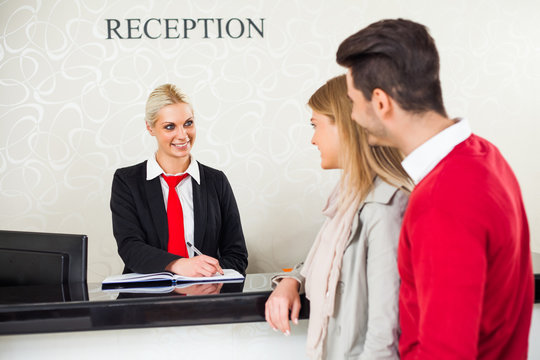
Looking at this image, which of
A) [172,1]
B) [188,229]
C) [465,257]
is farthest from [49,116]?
[465,257]

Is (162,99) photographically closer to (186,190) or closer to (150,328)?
(186,190)

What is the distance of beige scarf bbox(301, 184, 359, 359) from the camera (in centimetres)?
150

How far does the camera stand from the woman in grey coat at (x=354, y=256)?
140cm

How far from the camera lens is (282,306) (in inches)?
63.0

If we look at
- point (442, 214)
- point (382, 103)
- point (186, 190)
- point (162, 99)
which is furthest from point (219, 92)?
point (442, 214)

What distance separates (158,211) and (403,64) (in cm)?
186

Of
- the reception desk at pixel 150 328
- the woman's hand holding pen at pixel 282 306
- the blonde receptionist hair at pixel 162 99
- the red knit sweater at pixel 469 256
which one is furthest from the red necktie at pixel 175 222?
the red knit sweater at pixel 469 256

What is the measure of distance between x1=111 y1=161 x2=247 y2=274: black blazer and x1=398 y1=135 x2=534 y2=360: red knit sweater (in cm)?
169

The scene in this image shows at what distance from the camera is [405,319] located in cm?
124

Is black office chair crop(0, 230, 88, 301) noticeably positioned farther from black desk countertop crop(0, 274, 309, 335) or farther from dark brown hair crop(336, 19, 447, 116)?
dark brown hair crop(336, 19, 447, 116)

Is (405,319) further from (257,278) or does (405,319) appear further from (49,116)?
(49,116)

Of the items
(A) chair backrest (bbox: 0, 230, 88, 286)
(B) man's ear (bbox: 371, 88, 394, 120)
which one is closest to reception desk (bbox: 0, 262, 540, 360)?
(A) chair backrest (bbox: 0, 230, 88, 286)

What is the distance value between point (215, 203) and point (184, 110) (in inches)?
20.4

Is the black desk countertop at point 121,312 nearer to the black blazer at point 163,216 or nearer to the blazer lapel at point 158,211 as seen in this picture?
the black blazer at point 163,216
